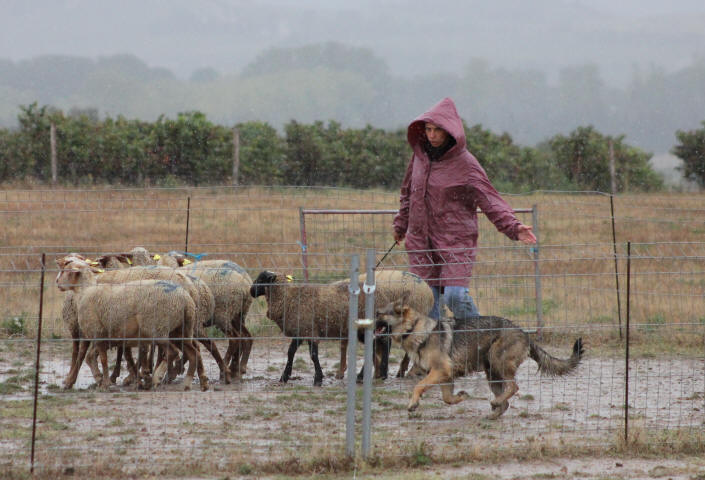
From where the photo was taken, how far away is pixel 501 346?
800 cm

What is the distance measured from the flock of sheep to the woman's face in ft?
4.58

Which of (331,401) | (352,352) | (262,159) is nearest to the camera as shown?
(352,352)

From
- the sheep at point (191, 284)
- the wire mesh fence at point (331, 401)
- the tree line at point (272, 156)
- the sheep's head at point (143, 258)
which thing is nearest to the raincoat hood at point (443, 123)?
the wire mesh fence at point (331, 401)

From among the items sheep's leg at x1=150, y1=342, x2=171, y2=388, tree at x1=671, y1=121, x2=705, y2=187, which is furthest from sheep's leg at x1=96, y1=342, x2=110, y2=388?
tree at x1=671, y1=121, x2=705, y2=187

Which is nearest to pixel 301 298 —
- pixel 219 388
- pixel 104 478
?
pixel 219 388

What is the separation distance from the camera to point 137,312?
29.1 ft

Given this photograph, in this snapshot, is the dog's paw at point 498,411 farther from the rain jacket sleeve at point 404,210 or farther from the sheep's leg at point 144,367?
the sheep's leg at point 144,367

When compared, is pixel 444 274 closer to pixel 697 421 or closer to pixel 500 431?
pixel 500 431

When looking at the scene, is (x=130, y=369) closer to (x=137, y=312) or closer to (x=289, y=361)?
(x=137, y=312)

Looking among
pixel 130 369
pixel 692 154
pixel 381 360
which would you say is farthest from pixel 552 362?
pixel 692 154

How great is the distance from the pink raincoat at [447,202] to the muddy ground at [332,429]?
1.17 meters

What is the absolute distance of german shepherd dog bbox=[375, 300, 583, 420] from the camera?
7758mm

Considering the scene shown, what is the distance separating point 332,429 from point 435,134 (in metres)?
2.76

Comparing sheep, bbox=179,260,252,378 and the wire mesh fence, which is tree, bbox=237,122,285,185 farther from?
sheep, bbox=179,260,252,378
